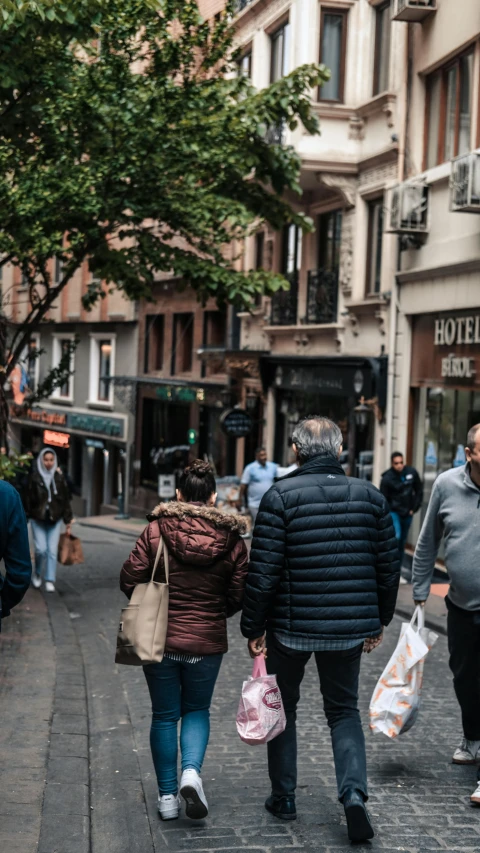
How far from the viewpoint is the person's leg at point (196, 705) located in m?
5.38

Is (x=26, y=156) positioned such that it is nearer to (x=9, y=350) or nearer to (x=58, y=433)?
(x=9, y=350)

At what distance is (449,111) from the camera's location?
16531mm

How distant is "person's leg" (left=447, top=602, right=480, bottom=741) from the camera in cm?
606

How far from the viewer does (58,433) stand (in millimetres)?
39094

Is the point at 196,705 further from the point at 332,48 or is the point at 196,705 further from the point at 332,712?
the point at 332,48

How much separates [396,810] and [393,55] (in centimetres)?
1508

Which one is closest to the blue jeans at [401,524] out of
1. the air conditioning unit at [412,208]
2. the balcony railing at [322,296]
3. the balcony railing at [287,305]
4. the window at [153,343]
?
the air conditioning unit at [412,208]

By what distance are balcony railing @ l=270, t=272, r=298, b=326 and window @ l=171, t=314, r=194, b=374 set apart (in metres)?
7.06

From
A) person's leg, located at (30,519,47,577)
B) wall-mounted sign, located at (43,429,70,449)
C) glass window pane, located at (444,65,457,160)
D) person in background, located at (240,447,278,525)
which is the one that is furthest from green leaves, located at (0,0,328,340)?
wall-mounted sign, located at (43,429,70,449)

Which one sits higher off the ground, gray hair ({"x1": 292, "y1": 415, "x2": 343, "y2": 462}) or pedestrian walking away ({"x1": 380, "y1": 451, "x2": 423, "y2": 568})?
gray hair ({"x1": 292, "y1": 415, "x2": 343, "y2": 462})

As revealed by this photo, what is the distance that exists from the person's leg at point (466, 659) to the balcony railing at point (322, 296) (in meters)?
15.4

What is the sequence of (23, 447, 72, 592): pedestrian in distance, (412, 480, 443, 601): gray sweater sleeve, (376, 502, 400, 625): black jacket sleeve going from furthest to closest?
(23, 447, 72, 592): pedestrian in distance, (412, 480, 443, 601): gray sweater sleeve, (376, 502, 400, 625): black jacket sleeve

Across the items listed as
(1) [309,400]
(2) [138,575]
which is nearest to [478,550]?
(2) [138,575]

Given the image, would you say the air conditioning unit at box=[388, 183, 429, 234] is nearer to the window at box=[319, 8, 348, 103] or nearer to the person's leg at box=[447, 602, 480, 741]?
the window at box=[319, 8, 348, 103]
